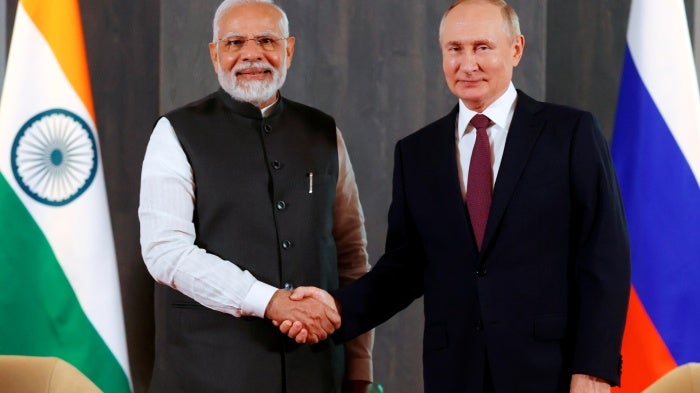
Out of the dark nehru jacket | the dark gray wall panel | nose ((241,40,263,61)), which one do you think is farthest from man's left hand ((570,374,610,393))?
the dark gray wall panel

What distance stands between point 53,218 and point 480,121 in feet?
5.24

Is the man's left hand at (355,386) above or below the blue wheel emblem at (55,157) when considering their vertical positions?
below

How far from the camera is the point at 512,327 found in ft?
8.85

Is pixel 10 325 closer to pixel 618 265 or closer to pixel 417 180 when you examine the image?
pixel 417 180

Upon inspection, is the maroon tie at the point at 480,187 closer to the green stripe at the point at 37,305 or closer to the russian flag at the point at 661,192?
the russian flag at the point at 661,192

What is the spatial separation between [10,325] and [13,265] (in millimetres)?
207

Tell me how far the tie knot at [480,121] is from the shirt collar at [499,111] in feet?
0.04

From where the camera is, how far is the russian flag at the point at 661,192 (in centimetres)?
375

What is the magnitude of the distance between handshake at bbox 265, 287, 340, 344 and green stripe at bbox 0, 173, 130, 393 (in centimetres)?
90

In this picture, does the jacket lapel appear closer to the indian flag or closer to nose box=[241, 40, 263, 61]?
nose box=[241, 40, 263, 61]

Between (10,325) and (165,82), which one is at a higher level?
(165,82)

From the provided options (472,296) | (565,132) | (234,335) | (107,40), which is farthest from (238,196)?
(107,40)

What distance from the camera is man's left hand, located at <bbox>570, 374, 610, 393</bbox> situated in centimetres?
260

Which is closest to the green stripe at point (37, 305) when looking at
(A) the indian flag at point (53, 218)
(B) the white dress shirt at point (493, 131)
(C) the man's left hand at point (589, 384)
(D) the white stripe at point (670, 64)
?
(A) the indian flag at point (53, 218)
